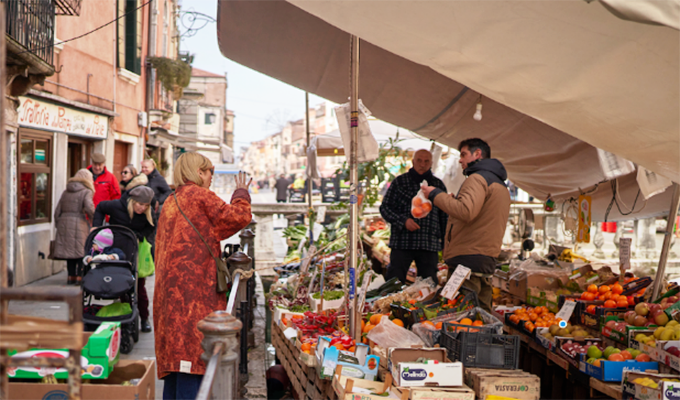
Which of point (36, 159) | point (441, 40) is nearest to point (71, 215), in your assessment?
point (36, 159)

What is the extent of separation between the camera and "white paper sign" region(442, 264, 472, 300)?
4426mm

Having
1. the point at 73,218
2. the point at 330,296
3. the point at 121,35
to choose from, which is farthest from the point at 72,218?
the point at 121,35

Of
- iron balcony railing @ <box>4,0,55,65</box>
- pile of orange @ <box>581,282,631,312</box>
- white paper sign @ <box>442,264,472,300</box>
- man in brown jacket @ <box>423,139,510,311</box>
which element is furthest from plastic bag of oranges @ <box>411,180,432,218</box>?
iron balcony railing @ <box>4,0,55,65</box>

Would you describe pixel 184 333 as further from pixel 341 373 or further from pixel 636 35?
pixel 636 35

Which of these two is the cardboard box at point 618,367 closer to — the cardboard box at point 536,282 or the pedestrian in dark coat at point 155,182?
the cardboard box at point 536,282

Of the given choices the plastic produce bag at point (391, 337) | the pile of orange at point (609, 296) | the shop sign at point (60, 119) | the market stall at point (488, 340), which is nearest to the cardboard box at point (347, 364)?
the market stall at point (488, 340)

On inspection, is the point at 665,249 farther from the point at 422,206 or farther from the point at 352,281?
the point at 352,281

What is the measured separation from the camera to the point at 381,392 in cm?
329

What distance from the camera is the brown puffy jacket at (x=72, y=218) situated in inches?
352

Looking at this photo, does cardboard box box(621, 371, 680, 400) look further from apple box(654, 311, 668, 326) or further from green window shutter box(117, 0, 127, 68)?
green window shutter box(117, 0, 127, 68)

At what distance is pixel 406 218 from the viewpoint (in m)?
6.25

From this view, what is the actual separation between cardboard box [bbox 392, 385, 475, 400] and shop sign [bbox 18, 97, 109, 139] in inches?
335

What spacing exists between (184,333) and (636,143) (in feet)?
8.38

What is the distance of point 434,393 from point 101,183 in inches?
310
